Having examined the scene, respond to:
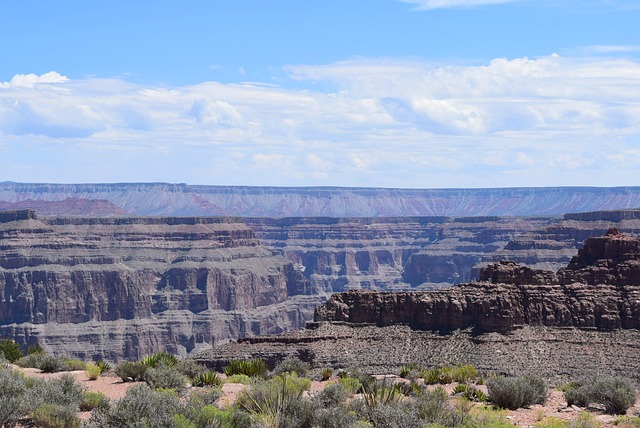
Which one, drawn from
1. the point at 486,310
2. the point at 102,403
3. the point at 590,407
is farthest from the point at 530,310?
the point at 102,403

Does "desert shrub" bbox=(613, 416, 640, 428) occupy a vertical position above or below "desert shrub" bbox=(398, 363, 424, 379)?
above

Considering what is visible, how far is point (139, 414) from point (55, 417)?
2.93 m

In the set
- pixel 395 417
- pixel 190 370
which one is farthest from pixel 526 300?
pixel 395 417

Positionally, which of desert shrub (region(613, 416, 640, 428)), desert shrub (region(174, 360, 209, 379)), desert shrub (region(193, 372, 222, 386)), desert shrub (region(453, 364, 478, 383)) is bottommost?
desert shrub (region(453, 364, 478, 383))

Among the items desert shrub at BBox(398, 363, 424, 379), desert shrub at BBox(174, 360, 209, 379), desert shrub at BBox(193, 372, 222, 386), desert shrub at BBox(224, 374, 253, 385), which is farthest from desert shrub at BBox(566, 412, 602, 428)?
desert shrub at BBox(398, 363, 424, 379)

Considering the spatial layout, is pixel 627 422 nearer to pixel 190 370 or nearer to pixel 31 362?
pixel 190 370

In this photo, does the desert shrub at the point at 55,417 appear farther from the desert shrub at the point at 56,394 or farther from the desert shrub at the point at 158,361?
the desert shrub at the point at 158,361

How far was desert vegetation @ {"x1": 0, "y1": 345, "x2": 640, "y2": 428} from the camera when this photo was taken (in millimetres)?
31984

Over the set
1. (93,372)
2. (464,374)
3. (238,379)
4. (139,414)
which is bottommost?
(464,374)

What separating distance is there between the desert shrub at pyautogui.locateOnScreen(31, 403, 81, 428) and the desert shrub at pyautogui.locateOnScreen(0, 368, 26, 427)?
0.60 metres

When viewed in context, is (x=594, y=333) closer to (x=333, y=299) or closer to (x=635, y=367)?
(x=635, y=367)

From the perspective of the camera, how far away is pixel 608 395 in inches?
1668

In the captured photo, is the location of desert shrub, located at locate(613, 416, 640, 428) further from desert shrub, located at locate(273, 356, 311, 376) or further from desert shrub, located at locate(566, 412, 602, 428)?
desert shrub, located at locate(273, 356, 311, 376)

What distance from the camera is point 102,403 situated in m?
36.8
